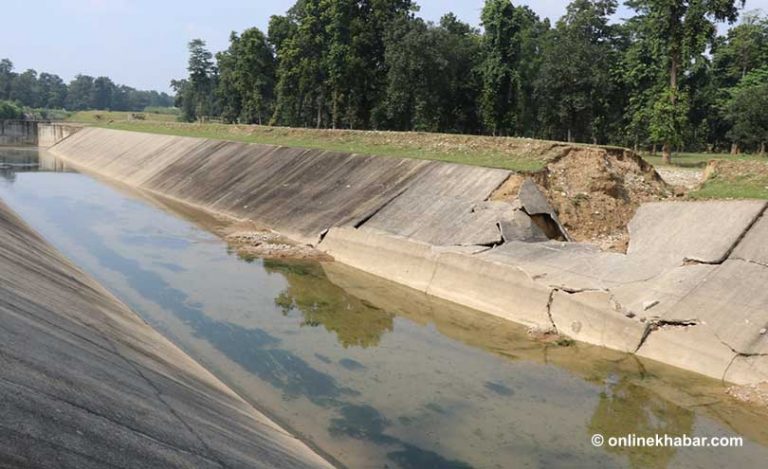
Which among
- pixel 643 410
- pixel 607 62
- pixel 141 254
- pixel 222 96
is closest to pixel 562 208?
pixel 643 410

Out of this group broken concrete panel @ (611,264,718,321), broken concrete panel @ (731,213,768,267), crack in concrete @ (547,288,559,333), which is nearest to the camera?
broken concrete panel @ (611,264,718,321)

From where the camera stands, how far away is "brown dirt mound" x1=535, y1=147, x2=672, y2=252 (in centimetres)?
1764

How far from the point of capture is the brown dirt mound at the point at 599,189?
17.6 metres

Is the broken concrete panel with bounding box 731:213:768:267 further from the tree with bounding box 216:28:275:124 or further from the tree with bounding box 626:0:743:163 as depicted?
the tree with bounding box 216:28:275:124

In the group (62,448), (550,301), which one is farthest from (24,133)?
(62,448)

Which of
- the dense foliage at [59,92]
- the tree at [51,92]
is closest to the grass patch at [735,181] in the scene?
the dense foliage at [59,92]

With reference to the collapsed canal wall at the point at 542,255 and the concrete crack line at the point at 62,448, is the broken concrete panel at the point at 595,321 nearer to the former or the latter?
the collapsed canal wall at the point at 542,255

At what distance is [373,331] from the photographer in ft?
44.3

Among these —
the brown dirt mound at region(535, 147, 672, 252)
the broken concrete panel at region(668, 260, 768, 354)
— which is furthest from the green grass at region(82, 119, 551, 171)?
the broken concrete panel at region(668, 260, 768, 354)

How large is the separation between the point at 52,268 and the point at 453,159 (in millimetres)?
14788

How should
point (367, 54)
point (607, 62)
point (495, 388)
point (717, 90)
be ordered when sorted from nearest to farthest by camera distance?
point (495, 388)
point (607, 62)
point (367, 54)
point (717, 90)

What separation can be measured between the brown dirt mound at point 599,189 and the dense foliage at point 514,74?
754 inches

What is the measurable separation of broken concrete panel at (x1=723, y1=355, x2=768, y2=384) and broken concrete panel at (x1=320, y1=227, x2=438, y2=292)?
761cm

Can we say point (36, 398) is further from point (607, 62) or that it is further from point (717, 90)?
point (717, 90)
